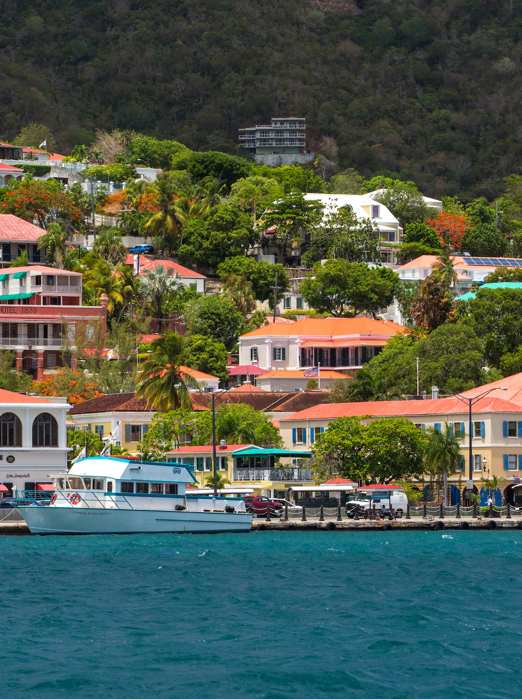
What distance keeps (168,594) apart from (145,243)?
4351 inches

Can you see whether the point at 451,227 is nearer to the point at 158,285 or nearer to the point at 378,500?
the point at 158,285

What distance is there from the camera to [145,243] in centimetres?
15525

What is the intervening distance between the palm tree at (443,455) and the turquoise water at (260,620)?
49.6ft

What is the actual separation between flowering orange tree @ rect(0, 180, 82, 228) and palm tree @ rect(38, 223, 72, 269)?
9.22 meters

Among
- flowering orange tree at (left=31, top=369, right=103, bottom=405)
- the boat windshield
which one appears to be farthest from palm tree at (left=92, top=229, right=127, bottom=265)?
the boat windshield

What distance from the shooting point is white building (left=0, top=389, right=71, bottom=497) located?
77812 millimetres

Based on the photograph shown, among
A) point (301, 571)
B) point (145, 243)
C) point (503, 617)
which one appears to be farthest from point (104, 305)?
point (503, 617)

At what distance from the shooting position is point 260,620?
135 feet

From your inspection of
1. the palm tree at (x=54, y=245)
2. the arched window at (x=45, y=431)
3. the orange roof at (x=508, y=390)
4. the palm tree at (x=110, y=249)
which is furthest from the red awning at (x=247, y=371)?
the arched window at (x=45, y=431)

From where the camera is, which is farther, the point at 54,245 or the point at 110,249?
the point at 110,249

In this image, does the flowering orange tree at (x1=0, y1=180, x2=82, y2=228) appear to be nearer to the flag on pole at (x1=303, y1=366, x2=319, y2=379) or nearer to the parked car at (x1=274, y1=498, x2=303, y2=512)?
the flag on pole at (x1=303, y1=366, x2=319, y2=379)

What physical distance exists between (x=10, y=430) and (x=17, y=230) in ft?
216

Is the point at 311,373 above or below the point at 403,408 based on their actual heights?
above

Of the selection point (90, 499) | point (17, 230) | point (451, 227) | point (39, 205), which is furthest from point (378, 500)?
point (451, 227)
